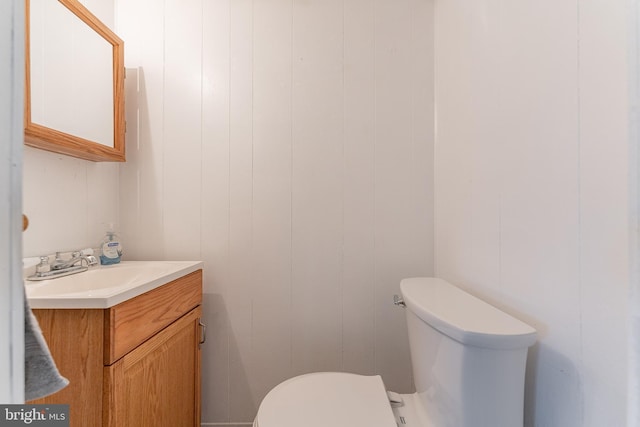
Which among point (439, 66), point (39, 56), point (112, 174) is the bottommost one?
point (112, 174)

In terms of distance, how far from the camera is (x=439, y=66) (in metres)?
1.28

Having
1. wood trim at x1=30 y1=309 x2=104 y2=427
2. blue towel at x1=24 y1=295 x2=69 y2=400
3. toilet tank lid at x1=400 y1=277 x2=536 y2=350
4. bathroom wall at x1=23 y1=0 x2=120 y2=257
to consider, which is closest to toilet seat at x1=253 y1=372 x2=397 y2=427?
toilet tank lid at x1=400 y1=277 x2=536 y2=350

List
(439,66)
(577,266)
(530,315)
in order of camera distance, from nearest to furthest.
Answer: (577,266)
(530,315)
(439,66)

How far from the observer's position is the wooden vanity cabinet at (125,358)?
69 centimetres

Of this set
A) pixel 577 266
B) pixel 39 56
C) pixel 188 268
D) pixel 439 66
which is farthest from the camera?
pixel 439 66

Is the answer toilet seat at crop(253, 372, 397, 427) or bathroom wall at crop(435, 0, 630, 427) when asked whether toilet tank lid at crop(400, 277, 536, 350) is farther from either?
toilet seat at crop(253, 372, 397, 427)

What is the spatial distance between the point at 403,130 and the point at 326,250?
66 cm

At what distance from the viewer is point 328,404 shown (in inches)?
33.5

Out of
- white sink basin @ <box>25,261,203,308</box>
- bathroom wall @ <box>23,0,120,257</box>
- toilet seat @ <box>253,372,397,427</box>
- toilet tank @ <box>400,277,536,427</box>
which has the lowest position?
toilet seat @ <box>253,372,397,427</box>

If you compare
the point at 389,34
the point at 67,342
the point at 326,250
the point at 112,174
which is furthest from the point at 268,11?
the point at 67,342

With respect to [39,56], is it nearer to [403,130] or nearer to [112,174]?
[112,174]

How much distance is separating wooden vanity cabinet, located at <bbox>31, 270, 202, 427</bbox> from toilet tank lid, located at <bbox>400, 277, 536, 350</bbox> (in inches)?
30.8

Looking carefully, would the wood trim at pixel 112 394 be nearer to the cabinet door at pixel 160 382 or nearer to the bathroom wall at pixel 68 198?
the cabinet door at pixel 160 382

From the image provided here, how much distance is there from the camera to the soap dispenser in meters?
1.17
